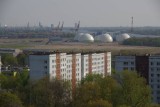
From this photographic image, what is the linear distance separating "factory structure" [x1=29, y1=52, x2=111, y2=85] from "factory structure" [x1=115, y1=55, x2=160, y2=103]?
0.79m

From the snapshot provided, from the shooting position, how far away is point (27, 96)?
6.33 m

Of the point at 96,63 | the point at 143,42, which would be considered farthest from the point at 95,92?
the point at 143,42

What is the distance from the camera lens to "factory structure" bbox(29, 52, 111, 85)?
7699mm

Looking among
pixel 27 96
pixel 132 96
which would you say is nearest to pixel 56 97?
pixel 27 96

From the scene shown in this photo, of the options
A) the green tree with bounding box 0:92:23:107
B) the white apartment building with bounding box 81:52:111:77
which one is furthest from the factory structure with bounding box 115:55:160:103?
the green tree with bounding box 0:92:23:107

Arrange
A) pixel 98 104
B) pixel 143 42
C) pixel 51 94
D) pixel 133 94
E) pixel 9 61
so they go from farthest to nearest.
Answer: pixel 143 42 → pixel 9 61 → pixel 51 94 → pixel 133 94 → pixel 98 104

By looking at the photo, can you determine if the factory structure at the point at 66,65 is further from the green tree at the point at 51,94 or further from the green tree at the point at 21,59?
the green tree at the point at 21,59

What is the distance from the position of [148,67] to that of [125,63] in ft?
1.83

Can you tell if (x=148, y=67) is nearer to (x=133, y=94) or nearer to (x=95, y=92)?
(x=133, y=94)

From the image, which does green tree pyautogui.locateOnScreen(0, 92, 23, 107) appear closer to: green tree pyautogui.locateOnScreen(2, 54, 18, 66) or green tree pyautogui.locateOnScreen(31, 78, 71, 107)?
green tree pyautogui.locateOnScreen(31, 78, 71, 107)

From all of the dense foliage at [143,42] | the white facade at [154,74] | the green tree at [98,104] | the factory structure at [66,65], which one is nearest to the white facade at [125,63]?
the white facade at [154,74]

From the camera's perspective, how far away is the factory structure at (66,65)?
770 centimetres

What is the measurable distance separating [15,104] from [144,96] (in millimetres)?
1635

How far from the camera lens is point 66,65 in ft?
26.7
